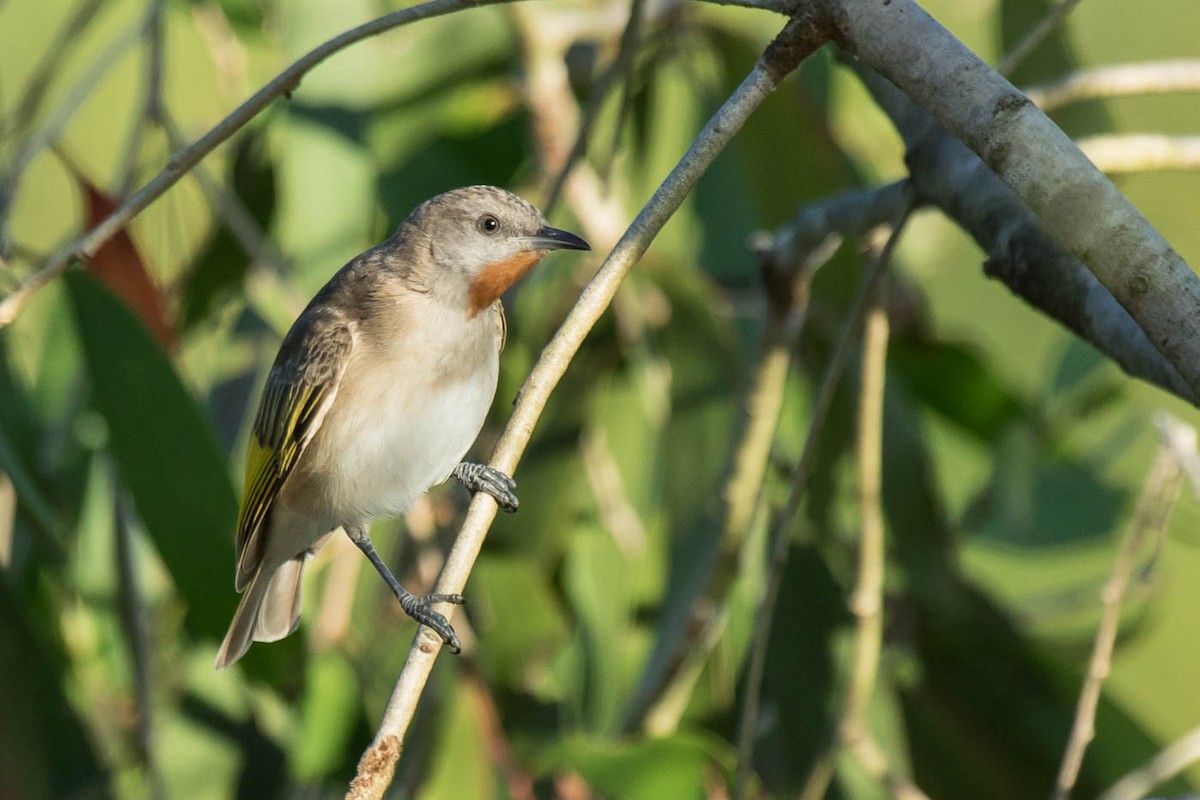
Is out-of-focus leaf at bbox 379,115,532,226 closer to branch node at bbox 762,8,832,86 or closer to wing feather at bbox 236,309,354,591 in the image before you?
wing feather at bbox 236,309,354,591

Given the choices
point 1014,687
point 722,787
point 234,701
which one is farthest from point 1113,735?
point 234,701

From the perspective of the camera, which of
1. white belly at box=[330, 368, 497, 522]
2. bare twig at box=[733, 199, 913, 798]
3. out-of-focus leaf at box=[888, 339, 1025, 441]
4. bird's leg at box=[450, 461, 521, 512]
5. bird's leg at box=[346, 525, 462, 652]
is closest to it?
bird's leg at box=[346, 525, 462, 652]

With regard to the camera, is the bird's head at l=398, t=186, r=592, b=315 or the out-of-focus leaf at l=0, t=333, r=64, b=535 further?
the out-of-focus leaf at l=0, t=333, r=64, b=535

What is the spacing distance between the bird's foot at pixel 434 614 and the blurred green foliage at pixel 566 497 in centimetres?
42

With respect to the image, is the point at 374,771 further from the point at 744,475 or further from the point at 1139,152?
the point at 1139,152

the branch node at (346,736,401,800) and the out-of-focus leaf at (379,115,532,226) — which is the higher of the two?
the out-of-focus leaf at (379,115,532,226)

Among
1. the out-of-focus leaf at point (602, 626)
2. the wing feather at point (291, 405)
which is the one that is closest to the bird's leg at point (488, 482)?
the wing feather at point (291, 405)

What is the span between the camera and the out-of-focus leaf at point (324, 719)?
2.93 meters

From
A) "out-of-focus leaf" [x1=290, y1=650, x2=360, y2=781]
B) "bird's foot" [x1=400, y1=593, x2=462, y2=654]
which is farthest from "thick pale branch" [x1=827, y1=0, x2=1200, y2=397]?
"out-of-focus leaf" [x1=290, y1=650, x2=360, y2=781]

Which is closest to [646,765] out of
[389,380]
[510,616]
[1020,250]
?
[510,616]

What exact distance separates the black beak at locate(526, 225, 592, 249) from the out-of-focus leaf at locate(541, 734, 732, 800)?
88cm

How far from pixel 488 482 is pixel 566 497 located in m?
1.27

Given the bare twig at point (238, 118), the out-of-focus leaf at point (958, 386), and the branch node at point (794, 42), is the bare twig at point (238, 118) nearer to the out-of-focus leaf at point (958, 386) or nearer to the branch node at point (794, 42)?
the branch node at point (794, 42)

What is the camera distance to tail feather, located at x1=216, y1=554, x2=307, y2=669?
100.0 inches
